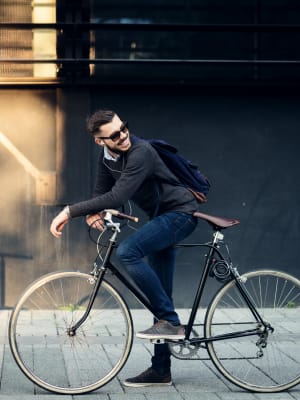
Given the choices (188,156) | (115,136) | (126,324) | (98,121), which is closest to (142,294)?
(126,324)

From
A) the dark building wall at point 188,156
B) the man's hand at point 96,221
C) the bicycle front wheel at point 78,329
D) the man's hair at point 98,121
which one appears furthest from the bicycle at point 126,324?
the dark building wall at point 188,156

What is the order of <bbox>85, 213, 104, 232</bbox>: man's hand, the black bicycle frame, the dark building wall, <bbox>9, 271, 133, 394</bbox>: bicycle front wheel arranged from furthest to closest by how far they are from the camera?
the dark building wall < <bbox>85, 213, 104, 232</bbox>: man's hand < the black bicycle frame < <bbox>9, 271, 133, 394</bbox>: bicycle front wheel

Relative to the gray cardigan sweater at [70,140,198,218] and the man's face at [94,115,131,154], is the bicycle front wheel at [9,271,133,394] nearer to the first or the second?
the gray cardigan sweater at [70,140,198,218]

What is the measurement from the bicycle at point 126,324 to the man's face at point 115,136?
422 millimetres

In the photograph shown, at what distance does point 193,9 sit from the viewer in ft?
30.1

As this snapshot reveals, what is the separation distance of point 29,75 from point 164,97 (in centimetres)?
138

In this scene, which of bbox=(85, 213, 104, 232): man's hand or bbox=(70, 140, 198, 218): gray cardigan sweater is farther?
bbox=(85, 213, 104, 232): man's hand

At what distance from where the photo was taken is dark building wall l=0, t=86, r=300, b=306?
912cm

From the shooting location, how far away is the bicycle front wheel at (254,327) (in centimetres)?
573

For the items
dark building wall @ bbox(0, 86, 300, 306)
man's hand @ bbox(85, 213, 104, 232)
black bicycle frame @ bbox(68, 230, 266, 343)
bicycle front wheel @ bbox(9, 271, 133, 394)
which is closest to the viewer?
bicycle front wheel @ bbox(9, 271, 133, 394)

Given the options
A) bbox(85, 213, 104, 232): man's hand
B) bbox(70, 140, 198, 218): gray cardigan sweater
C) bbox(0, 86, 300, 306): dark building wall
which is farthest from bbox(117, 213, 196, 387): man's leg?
bbox(0, 86, 300, 306): dark building wall

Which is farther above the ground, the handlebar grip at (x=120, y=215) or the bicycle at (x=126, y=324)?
the handlebar grip at (x=120, y=215)

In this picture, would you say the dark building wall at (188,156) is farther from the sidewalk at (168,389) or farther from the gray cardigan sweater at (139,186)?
the gray cardigan sweater at (139,186)

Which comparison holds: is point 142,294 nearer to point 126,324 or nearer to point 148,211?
point 126,324
